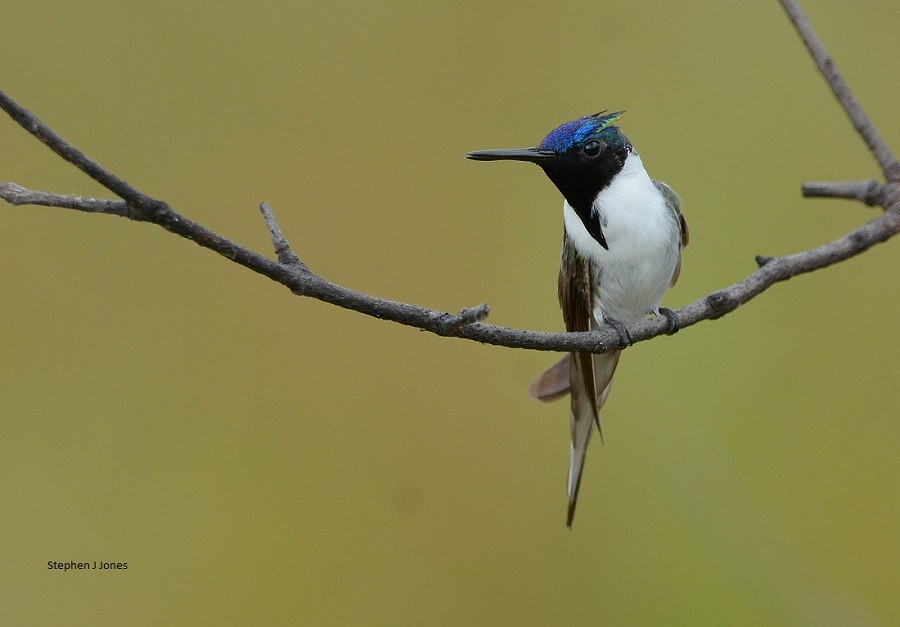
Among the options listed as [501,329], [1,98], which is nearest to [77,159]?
[1,98]

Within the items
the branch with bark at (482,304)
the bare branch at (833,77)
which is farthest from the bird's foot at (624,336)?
the bare branch at (833,77)

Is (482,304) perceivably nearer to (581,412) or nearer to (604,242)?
(604,242)

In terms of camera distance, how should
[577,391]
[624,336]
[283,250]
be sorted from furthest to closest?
[577,391], [624,336], [283,250]

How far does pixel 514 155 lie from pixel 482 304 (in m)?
0.34

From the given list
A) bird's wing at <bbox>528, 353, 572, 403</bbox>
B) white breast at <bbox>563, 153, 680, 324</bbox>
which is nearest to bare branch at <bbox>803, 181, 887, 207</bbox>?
white breast at <bbox>563, 153, 680, 324</bbox>

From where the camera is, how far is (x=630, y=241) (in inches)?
43.4

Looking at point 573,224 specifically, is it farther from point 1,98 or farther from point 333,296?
point 1,98

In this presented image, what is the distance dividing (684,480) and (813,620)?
0.29 m

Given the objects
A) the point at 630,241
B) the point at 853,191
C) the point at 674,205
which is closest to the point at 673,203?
the point at 674,205

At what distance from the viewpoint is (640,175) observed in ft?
3.77

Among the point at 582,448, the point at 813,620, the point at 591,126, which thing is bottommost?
the point at 813,620

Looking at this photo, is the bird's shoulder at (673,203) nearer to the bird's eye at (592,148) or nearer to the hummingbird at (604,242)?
the hummingbird at (604,242)

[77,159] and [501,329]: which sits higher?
[77,159]

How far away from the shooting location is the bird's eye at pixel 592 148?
1045 mm
